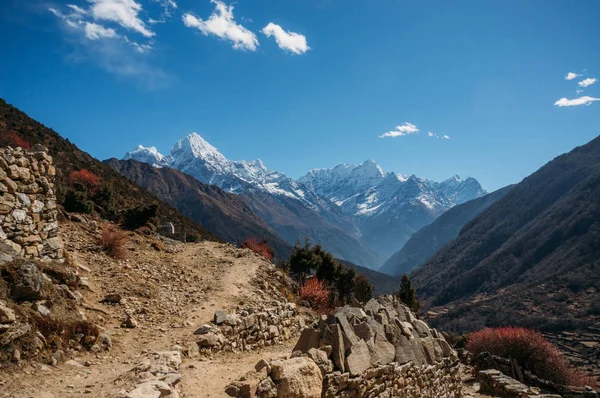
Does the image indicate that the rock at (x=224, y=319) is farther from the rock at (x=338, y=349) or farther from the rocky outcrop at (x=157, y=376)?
the rock at (x=338, y=349)

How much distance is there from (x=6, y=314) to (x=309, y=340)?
553 centimetres

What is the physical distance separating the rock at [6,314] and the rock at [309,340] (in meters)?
5.33

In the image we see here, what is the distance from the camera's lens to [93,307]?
388 inches

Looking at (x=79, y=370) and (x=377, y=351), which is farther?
(x=377, y=351)

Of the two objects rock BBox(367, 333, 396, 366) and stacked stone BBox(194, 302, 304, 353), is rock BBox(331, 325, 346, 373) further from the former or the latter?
stacked stone BBox(194, 302, 304, 353)

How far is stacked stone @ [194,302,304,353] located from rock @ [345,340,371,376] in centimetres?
384

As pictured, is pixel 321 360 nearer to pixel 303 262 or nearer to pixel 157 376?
pixel 157 376

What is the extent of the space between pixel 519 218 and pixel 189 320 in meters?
168

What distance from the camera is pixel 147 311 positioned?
10727 millimetres

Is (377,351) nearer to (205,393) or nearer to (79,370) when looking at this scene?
(205,393)

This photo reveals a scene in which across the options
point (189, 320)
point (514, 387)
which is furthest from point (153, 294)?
point (514, 387)

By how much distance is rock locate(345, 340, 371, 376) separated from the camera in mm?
7102

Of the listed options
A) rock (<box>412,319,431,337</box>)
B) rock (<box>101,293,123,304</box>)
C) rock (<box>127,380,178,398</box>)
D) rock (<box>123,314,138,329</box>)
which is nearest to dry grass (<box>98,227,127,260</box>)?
rock (<box>101,293,123,304</box>)

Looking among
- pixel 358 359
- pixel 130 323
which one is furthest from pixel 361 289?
pixel 358 359
